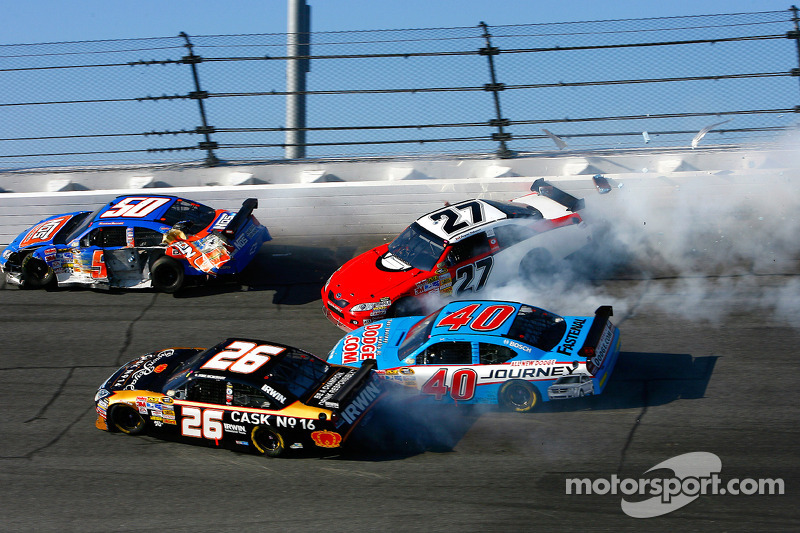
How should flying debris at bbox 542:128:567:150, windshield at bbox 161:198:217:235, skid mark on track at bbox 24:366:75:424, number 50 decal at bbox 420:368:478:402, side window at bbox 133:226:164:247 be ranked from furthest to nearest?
flying debris at bbox 542:128:567:150 → windshield at bbox 161:198:217:235 → side window at bbox 133:226:164:247 → skid mark on track at bbox 24:366:75:424 → number 50 decal at bbox 420:368:478:402

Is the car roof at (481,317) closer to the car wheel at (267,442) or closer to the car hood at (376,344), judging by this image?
the car hood at (376,344)

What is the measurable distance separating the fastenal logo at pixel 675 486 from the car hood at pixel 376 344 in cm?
246

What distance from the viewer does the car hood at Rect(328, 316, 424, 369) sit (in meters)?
8.39

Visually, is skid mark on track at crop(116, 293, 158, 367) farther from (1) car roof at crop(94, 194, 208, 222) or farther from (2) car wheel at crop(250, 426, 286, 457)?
(2) car wheel at crop(250, 426, 286, 457)

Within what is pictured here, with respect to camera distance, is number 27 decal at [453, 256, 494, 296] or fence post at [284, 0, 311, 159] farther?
fence post at [284, 0, 311, 159]

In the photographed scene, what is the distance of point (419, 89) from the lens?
1293cm

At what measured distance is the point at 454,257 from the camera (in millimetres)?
10180

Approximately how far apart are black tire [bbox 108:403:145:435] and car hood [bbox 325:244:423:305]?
10.1ft

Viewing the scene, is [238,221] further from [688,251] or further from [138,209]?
[688,251]

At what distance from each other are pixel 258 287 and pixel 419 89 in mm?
4362

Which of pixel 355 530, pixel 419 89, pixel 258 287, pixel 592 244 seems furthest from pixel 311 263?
pixel 355 530

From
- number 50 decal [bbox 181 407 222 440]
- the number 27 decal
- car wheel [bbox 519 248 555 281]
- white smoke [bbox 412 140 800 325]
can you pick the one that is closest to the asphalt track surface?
number 50 decal [bbox 181 407 222 440]

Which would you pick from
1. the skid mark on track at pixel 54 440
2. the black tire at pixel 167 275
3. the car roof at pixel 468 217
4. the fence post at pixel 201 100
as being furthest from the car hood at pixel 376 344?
the fence post at pixel 201 100

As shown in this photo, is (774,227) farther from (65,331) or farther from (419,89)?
(65,331)
